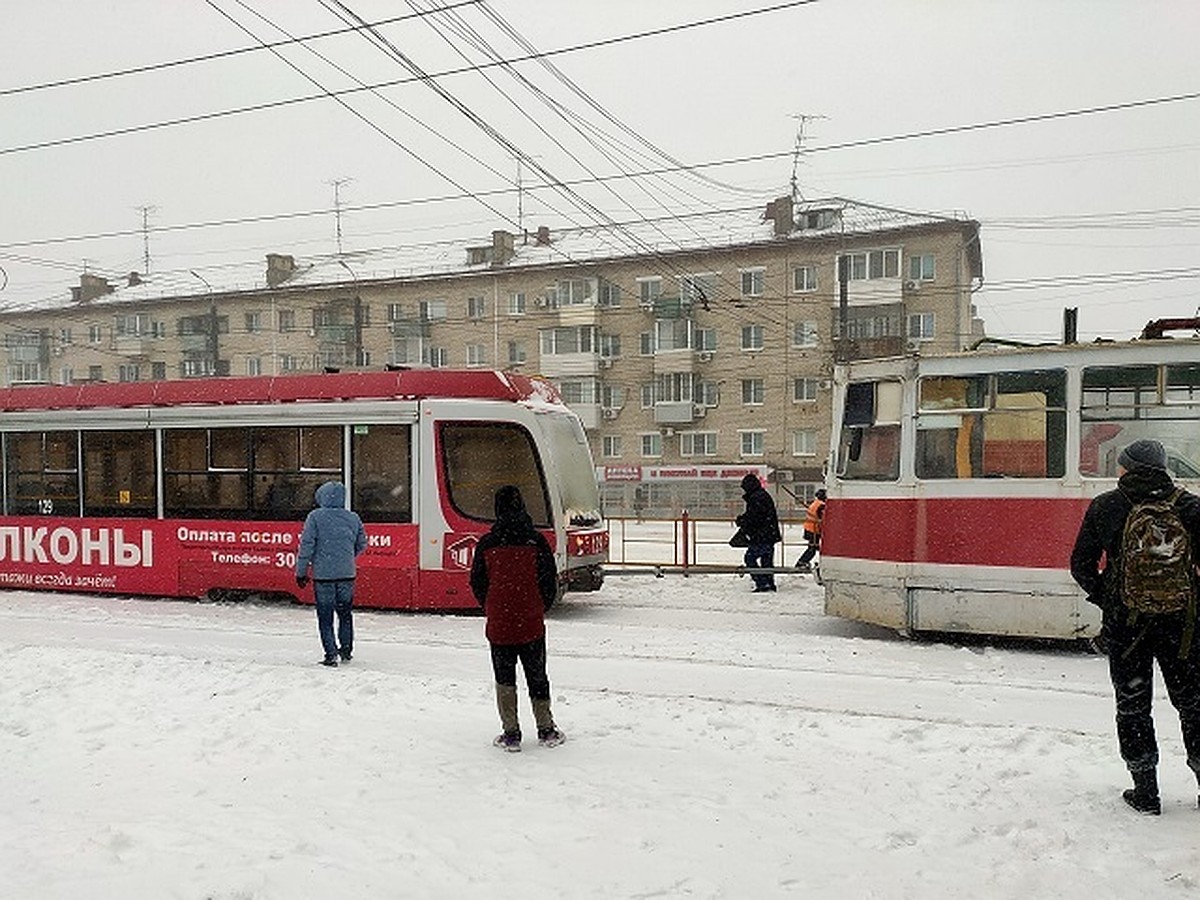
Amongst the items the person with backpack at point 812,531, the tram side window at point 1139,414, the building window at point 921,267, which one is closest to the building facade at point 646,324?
the building window at point 921,267

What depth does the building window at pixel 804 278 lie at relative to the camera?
4653 cm

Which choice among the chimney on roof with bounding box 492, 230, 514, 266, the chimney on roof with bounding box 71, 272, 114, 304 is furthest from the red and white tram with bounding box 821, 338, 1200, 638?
the chimney on roof with bounding box 71, 272, 114, 304

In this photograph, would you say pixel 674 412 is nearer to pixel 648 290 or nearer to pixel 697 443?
pixel 697 443

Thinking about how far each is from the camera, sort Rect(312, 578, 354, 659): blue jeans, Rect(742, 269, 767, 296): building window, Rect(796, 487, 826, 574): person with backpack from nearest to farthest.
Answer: Rect(312, 578, 354, 659): blue jeans, Rect(796, 487, 826, 574): person with backpack, Rect(742, 269, 767, 296): building window

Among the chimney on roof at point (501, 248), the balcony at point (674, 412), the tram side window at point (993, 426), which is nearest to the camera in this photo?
the tram side window at point (993, 426)

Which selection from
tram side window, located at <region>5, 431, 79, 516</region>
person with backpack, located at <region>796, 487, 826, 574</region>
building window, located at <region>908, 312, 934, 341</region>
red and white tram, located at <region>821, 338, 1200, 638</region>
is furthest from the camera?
building window, located at <region>908, 312, 934, 341</region>

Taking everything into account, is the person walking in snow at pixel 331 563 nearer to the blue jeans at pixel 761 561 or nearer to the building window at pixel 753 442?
the blue jeans at pixel 761 561

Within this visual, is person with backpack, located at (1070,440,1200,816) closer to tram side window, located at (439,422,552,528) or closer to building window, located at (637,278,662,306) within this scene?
tram side window, located at (439,422,552,528)

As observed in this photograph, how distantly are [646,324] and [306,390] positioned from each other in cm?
3821

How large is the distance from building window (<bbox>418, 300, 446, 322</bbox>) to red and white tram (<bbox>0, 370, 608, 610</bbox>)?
38.2 meters

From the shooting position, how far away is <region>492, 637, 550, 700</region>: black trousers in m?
6.36

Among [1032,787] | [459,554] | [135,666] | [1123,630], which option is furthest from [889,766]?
[459,554]

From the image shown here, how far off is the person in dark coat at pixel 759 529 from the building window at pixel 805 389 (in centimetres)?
3227

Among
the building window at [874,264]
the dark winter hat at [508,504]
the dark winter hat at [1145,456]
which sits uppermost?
the building window at [874,264]
